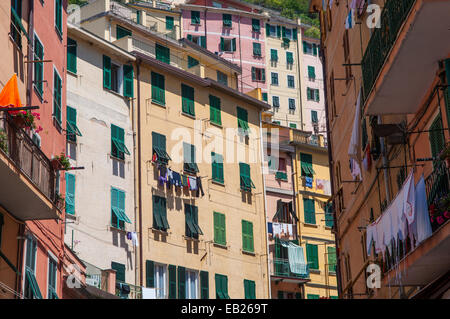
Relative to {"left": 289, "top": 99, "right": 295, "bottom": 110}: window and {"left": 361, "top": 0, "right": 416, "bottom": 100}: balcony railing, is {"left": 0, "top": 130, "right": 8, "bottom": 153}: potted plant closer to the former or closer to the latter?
{"left": 361, "top": 0, "right": 416, "bottom": 100}: balcony railing

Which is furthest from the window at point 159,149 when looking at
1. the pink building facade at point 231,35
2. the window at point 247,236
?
the pink building facade at point 231,35

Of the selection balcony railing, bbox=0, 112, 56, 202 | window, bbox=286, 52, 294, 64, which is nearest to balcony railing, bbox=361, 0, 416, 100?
balcony railing, bbox=0, 112, 56, 202

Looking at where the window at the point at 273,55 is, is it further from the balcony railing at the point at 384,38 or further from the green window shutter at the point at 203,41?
the balcony railing at the point at 384,38

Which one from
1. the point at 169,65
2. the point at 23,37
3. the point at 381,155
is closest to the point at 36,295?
the point at 23,37

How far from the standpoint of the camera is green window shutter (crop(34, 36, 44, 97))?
25828 millimetres

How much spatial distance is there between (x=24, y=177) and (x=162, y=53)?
1216 inches

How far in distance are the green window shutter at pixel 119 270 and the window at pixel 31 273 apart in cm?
1628

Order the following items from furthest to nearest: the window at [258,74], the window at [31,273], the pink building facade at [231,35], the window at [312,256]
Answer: the window at [258,74], the pink building facade at [231,35], the window at [312,256], the window at [31,273]

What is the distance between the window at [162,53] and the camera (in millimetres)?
51588

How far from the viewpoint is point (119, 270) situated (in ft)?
137

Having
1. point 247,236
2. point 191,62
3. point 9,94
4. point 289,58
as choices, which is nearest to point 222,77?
point 191,62

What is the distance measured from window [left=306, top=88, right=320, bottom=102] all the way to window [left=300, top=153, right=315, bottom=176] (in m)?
26.4
